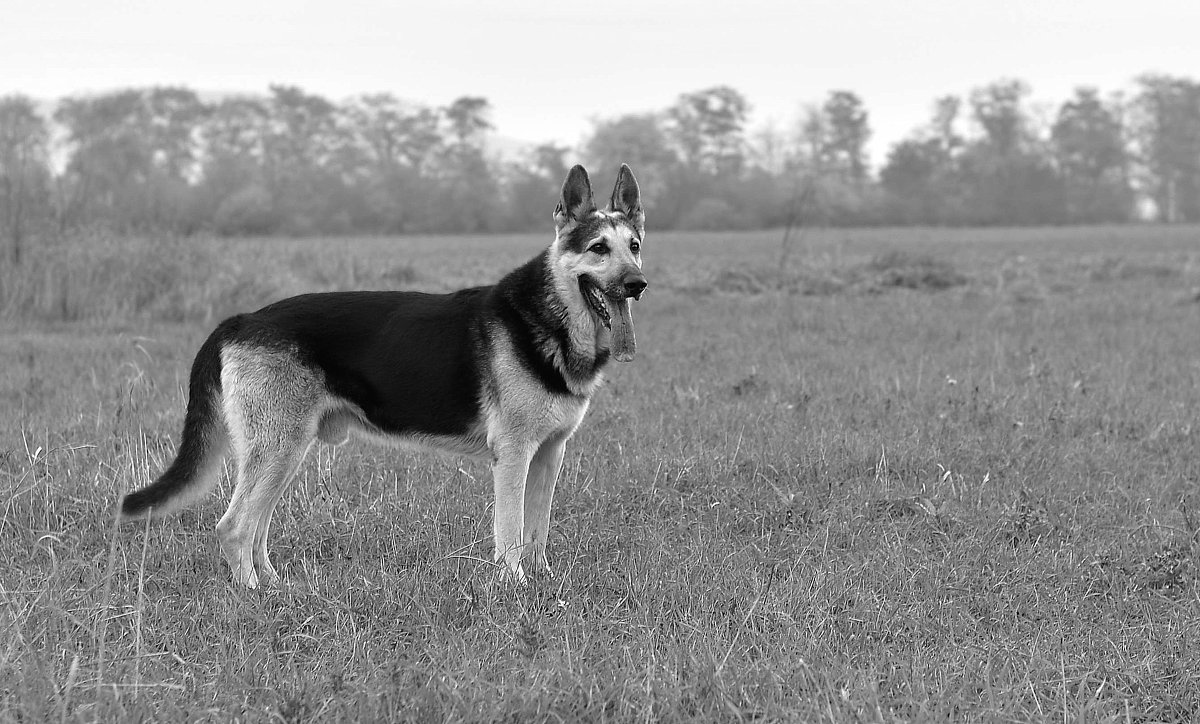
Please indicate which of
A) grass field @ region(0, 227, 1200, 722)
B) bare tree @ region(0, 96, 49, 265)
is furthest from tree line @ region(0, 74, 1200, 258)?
grass field @ region(0, 227, 1200, 722)

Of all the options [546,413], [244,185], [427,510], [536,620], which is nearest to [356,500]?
[427,510]

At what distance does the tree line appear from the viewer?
48.4 m

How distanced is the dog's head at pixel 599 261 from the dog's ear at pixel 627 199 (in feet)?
0.10

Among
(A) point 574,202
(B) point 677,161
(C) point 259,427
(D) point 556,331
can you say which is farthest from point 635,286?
(B) point 677,161

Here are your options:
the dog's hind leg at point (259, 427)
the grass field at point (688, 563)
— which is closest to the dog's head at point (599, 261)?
the grass field at point (688, 563)

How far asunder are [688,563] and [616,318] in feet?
4.37

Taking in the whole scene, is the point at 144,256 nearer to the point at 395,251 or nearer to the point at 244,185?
the point at 395,251

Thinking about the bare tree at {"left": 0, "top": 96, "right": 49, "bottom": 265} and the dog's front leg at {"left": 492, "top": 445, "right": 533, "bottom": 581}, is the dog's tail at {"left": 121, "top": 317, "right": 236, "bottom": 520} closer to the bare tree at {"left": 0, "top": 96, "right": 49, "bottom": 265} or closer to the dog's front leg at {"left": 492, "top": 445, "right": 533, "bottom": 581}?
the dog's front leg at {"left": 492, "top": 445, "right": 533, "bottom": 581}

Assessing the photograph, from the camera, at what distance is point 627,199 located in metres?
5.75

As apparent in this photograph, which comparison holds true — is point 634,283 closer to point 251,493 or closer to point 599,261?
point 599,261

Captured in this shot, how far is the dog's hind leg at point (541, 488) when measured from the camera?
17.9 feet

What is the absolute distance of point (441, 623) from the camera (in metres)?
4.51

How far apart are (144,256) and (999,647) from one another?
48.8 feet

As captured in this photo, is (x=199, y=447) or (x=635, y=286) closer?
(x=635, y=286)
